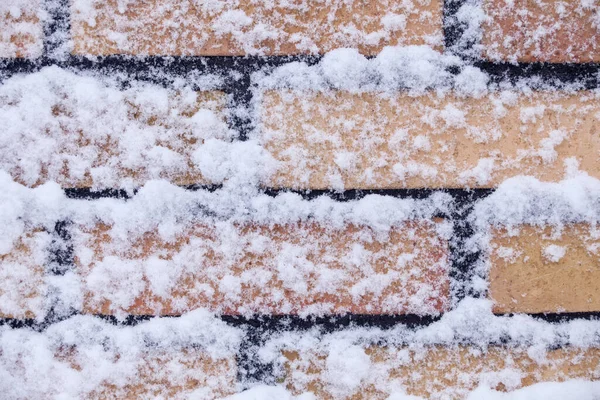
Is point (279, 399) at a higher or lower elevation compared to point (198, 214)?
lower

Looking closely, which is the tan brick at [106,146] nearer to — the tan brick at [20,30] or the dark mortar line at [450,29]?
the tan brick at [20,30]

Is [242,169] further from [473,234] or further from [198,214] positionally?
[473,234]

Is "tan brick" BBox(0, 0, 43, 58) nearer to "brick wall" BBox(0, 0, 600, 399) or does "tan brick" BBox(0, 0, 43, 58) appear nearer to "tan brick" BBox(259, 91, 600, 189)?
"brick wall" BBox(0, 0, 600, 399)

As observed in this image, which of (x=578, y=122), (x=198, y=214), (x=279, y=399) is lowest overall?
(x=279, y=399)

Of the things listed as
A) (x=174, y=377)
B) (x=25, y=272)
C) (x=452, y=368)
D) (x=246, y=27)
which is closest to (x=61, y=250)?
(x=25, y=272)

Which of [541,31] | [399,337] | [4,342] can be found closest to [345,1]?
[541,31]

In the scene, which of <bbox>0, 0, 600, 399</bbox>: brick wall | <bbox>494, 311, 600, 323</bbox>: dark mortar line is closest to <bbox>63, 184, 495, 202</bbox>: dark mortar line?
<bbox>0, 0, 600, 399</bbox>: brick wall

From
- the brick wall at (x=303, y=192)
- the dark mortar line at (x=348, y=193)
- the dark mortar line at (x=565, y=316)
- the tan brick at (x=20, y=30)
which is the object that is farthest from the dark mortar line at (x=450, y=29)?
the tan brick at (x=20, y=30)
